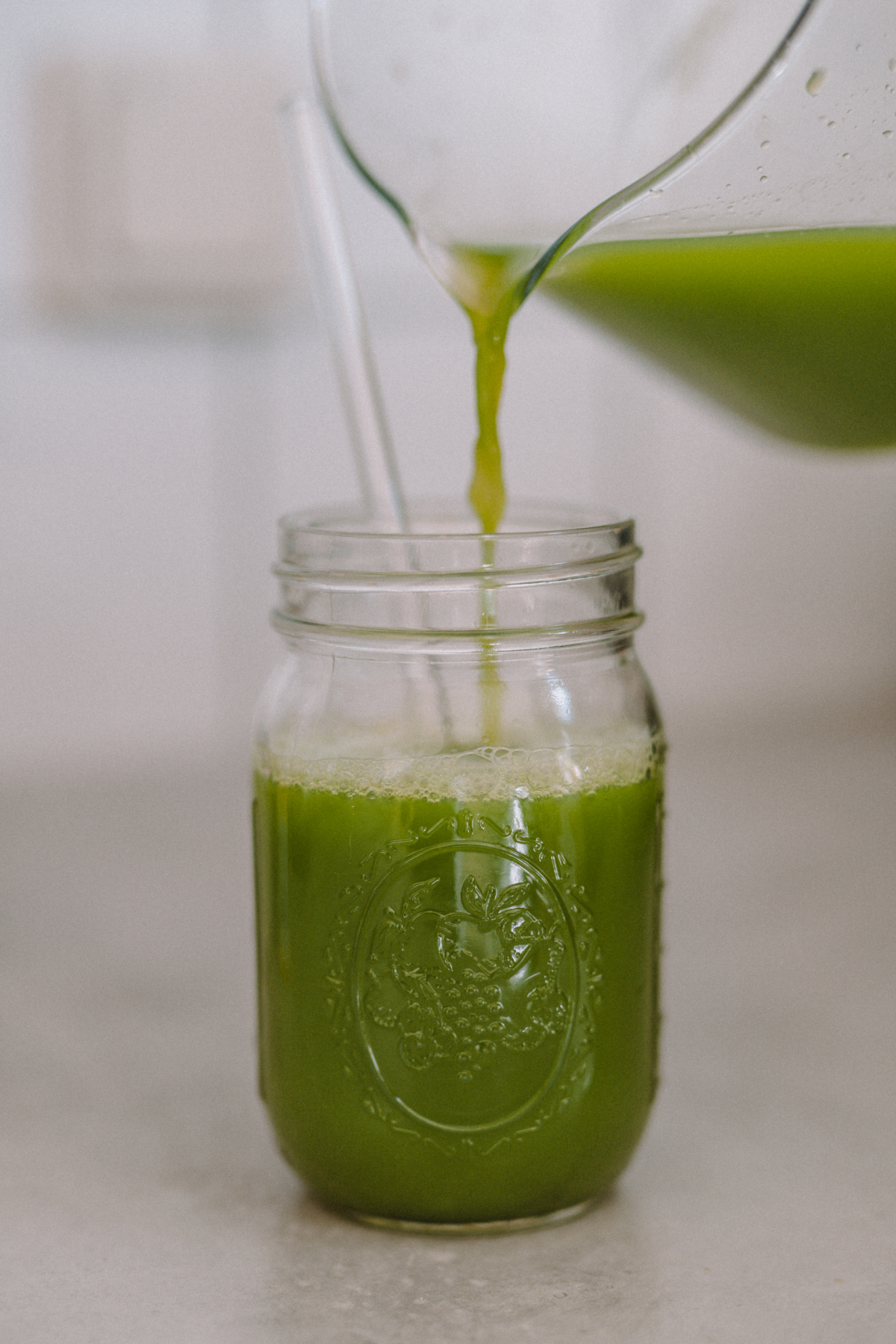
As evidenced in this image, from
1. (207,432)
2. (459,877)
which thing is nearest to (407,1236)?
(459,877)

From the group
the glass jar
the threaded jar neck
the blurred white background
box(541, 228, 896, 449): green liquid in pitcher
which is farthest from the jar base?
the blurred white background

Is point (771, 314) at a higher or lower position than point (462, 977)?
higher

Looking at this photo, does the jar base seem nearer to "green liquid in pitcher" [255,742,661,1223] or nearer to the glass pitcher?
"green liquid in pitcher" [255,742,661,1223]

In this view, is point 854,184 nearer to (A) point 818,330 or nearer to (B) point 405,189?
(A) point 818,330

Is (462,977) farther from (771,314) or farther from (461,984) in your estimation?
(771,314)

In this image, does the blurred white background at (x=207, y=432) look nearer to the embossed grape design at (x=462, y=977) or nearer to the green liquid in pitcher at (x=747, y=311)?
the green liquid in pitcher at (x=747, y=311)

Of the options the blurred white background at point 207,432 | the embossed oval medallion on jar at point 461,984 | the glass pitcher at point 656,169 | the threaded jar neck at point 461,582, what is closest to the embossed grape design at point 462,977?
the embossed oval medallion on jar at point 461,984

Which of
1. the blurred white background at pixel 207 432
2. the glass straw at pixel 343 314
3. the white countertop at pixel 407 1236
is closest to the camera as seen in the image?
the white countertop at pixel 407 1236
